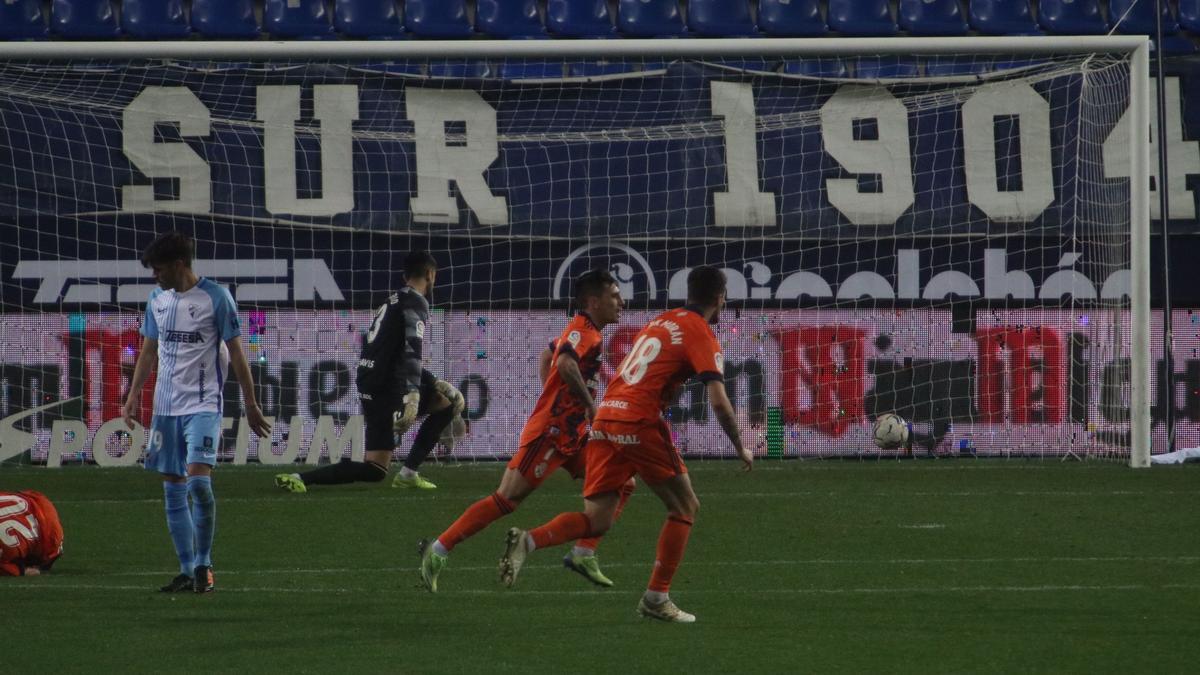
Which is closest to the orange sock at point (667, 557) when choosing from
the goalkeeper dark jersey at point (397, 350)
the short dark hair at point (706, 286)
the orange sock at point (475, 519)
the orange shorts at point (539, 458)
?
the short dark hair at point (706, 286)

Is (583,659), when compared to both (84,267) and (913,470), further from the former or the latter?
(84,267)

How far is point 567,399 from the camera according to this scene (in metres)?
7.84

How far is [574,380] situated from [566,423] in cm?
20

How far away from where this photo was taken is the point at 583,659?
18.1 ft

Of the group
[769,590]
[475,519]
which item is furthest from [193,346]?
[769,590]

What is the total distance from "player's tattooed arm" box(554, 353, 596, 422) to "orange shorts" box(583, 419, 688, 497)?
39.3 inches

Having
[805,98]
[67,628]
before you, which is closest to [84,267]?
[805,98]

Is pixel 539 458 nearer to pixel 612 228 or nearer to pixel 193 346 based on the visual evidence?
pixel 193 346

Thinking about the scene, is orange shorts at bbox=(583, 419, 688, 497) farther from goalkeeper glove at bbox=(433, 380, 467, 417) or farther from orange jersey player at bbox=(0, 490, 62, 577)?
goalkeeper glove at bbox=(433, 380, 467, 417)

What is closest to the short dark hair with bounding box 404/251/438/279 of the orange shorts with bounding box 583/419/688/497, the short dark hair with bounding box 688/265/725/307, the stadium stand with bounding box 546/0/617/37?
the orange shorts with bounding box 583/419/688/497

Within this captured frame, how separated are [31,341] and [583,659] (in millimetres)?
11186

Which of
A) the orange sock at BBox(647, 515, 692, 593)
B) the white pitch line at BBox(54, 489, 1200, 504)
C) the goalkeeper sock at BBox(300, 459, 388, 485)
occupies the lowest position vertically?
the white pitch line at BBox(54, 489, 1200, 504)

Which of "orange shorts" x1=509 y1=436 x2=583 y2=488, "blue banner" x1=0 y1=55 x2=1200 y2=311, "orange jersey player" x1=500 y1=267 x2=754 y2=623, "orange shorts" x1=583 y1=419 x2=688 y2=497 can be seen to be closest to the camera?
"orange jersey player" x1=500 y1=267 x2=754 y2=623

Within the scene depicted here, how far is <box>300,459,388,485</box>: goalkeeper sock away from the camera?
39.3 feet
